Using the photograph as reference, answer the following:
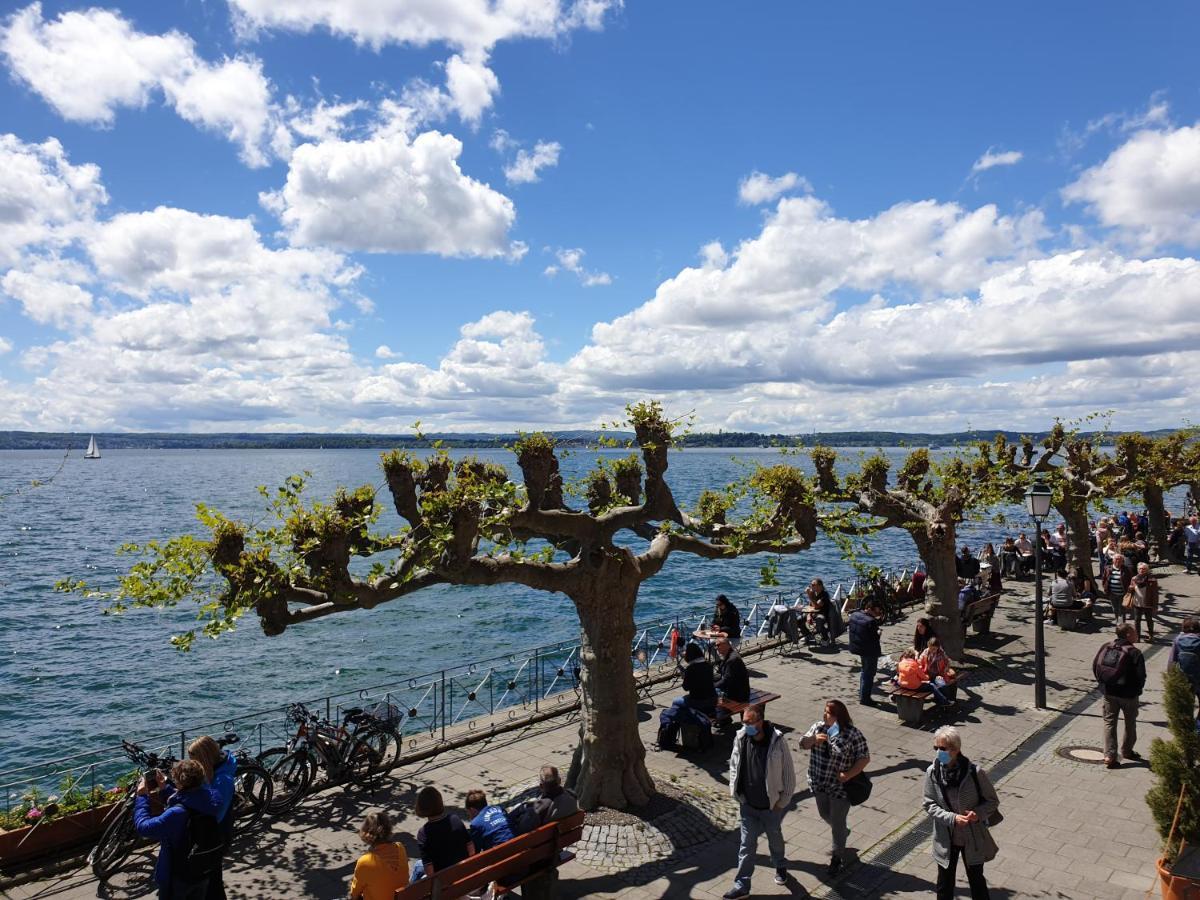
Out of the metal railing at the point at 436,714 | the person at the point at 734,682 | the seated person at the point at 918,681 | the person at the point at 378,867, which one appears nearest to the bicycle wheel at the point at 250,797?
the metal railing at the point at 436,714

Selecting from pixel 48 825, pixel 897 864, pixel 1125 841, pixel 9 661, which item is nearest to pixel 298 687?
pixel 9 661

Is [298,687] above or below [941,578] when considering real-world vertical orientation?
below

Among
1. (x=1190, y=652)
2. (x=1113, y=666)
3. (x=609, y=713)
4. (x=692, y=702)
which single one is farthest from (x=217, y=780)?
(x=1190, y=652)

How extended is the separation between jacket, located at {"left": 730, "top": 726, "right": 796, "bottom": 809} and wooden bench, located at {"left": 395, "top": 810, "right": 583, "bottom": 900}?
5.49ft

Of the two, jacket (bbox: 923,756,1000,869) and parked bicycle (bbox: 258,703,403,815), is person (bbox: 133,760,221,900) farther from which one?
jacket (bbox: 923,756,1000,869)

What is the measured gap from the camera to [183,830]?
680 cm

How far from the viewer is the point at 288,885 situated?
887cm

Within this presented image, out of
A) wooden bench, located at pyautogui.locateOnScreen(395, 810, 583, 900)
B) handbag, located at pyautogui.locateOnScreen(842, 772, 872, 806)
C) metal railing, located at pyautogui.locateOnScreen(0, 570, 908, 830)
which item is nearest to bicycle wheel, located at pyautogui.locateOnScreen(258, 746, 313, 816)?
metal railing, located at pyautogui.locateOnScreen(0, 570, 908, 830)

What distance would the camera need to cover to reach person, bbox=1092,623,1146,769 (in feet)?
37.0

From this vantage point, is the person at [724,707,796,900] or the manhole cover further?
the manhole cover

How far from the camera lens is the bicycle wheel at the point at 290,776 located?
1073 centimetres

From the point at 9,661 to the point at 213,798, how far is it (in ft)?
89.3

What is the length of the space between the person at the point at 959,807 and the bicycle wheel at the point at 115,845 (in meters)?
8.43

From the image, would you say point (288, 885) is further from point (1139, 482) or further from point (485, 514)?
point (1139, 482)
